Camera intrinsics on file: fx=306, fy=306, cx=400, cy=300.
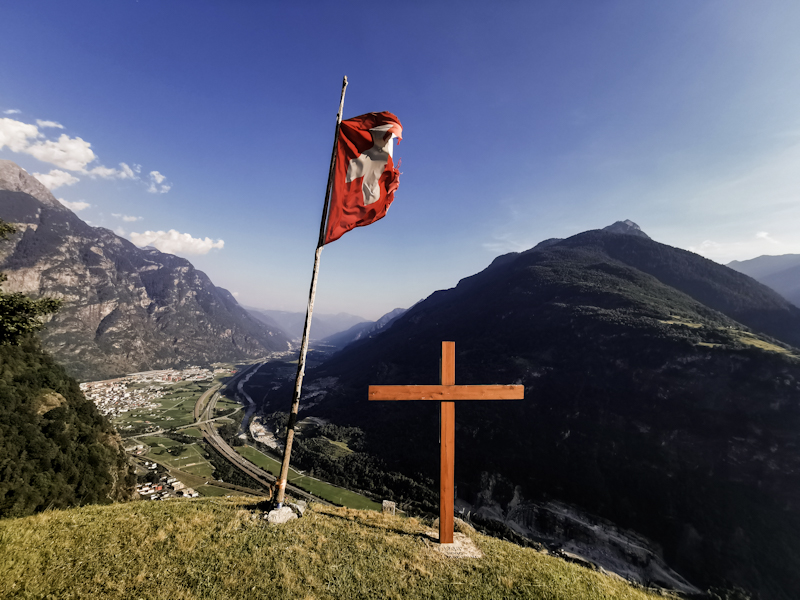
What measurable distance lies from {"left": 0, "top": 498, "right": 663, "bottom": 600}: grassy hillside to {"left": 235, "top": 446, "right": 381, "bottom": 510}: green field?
67.8 m

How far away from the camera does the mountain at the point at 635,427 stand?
58.9 metres

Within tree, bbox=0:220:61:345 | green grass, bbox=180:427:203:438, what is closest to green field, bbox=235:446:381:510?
green grass, bbox=180:427:203:438

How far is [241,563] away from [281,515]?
2477 millimetres

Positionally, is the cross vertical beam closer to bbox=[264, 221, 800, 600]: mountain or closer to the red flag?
the red flag

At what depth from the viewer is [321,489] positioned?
77.8 m

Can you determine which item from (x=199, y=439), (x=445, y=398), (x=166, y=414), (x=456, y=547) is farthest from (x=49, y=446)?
(x=166, y=414)

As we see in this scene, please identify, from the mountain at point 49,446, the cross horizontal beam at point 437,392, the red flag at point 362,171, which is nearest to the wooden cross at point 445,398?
the cross horizontal beam at point 437,392

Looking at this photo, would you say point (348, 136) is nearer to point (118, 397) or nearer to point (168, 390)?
point (118, 397)

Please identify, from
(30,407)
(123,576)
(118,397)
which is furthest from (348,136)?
(118,397)

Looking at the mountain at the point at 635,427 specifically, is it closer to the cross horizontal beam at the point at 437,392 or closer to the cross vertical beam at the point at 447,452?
the cross vertical beam at the point at 447,452

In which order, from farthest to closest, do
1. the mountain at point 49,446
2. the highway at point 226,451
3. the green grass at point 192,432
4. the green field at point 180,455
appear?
the green grass at point 192,432 → the green field at point 180,455 → the highway at point 226,451 → the mountain at point 49,446

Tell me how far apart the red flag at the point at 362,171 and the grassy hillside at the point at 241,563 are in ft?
25.7

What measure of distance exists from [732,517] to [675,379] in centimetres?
3168

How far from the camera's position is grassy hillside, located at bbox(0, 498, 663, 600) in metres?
5.25
